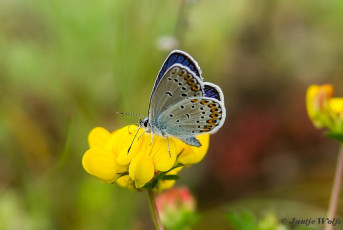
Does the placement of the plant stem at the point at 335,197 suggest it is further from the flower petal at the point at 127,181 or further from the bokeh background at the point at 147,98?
the bokeh background at the point at 147,98

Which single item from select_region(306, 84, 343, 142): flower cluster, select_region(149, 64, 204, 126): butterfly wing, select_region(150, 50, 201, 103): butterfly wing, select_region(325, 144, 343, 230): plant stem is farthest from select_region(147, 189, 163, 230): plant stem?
select_region(306, 84, 343, 142): flower cluster

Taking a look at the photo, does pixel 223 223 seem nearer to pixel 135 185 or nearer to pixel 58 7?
pixel 135 185

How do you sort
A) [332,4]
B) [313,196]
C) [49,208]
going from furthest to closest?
[332,4], [313,196], [49,208]

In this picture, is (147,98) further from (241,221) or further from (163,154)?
(163,154)

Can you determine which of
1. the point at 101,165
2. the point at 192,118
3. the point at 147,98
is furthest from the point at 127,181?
the point at 147,98

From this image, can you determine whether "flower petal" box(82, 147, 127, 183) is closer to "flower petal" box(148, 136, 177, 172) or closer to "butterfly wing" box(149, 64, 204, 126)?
"flower petal" box(148, 136, 177, 172)

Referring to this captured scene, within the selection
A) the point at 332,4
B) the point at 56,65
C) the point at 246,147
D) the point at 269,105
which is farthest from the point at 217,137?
the point at 332,4

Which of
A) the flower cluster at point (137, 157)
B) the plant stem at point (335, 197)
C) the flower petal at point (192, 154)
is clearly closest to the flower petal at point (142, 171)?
the flower cluster at point (137, 157)
